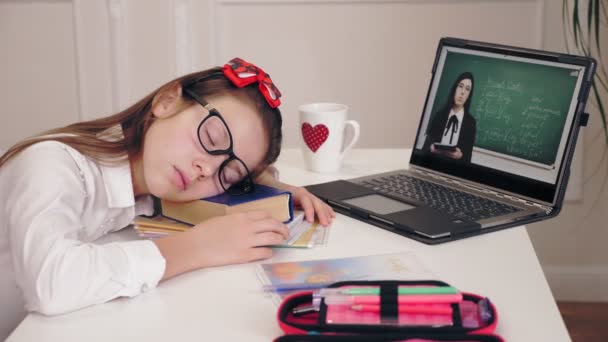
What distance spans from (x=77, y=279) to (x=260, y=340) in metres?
0.25

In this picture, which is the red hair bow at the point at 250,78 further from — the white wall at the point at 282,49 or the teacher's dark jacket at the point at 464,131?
the white wall at the point at 282,49

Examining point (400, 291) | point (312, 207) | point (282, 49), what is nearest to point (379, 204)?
point (312, 207)

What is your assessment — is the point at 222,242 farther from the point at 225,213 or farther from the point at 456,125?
the point at 456,125

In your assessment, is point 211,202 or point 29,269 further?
point 211,202

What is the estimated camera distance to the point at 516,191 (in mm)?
1369

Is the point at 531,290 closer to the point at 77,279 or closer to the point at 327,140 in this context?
the point at 77,279

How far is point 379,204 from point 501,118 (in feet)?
0.92

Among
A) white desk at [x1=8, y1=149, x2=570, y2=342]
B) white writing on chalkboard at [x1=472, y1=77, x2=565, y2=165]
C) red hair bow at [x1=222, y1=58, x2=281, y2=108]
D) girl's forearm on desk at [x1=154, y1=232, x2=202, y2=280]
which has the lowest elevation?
white desk at [x1=8, y1=149, x2=570, y2=342]

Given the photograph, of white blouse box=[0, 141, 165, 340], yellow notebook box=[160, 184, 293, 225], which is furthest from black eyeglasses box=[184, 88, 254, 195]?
white blouse box=[0, 141, 165, 340]

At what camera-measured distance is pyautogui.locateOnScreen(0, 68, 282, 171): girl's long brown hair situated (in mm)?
1275

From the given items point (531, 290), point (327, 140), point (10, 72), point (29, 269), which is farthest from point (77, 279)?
point (10, 72)

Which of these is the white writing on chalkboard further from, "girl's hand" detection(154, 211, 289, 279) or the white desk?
"girl's hand" detection(154, 211, 289, 279)

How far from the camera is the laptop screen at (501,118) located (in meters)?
1.33

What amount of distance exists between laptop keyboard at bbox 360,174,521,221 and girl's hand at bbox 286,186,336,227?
0.47ft
